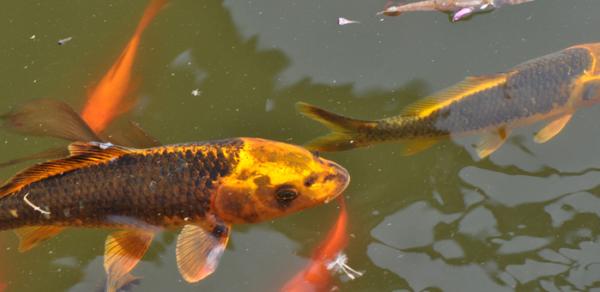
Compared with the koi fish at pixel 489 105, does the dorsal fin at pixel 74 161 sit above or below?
above

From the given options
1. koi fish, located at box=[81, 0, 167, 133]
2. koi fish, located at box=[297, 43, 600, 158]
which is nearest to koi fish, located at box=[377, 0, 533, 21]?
koi fish, located at box=[297, 43, 600, 158]

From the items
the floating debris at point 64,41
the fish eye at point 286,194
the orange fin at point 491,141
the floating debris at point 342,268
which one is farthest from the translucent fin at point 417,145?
the floating debris at point 64,41

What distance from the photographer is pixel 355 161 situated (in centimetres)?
427

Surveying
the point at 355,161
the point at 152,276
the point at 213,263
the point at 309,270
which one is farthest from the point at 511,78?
the point at 152,276

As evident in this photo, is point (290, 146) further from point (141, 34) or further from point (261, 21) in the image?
point (141, 34)

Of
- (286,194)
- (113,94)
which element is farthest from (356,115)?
(113,94)

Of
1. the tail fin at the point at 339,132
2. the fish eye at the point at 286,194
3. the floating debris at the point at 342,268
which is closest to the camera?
the fish eye at the point at 286,194

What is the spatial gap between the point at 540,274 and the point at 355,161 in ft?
4.03

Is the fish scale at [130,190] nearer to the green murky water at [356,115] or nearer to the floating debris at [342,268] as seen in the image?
the green murky water at [356,115]

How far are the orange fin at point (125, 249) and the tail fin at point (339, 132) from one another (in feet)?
3.23

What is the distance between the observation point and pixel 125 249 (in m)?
3.56

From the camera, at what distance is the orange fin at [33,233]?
141 inches

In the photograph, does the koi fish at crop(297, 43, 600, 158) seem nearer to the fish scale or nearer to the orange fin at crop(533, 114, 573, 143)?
the orange fin at crop(533, 114, 573, 143)

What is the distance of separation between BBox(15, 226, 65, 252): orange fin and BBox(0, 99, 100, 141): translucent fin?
47 centimetres
